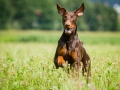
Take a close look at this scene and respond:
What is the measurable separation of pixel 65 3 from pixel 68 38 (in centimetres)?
9964

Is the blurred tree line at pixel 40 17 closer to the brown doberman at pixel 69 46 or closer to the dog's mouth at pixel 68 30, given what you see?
the brown doberman at pixel 69 46

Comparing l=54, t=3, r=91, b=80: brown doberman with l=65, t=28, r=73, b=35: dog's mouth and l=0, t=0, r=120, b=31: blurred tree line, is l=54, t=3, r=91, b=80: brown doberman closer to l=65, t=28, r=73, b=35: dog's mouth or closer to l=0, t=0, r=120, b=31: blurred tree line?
l=65, t=28, r=73, b=35: dog's mouth

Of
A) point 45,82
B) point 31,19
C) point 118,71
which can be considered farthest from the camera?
point 31,19

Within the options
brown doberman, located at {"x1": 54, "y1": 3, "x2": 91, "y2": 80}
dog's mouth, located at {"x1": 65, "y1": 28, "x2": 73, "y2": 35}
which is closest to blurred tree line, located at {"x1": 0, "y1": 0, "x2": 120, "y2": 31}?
brown doberman, located at {"x1": 54, "y1": 3, "x2": 91, "y2": 80}

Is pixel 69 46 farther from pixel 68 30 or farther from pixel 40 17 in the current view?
pixel 40 17

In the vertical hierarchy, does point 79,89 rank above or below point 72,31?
below

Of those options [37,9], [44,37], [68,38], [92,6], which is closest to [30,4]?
[37,9]

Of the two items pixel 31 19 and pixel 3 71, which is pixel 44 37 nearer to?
pixel 3 71

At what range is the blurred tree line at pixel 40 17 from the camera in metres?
73.1

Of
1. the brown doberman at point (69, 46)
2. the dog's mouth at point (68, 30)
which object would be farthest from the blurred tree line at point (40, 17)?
the dog's mouth at point (68, 30)

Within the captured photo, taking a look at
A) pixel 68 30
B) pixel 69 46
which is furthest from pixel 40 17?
pixel 68 30

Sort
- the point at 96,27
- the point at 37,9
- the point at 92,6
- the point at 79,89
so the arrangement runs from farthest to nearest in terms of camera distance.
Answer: the point at 92,6, the point at 96,27, the point at 37,9, the point at 79,89

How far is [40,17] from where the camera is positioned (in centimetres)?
8894

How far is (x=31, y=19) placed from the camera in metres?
82.4
